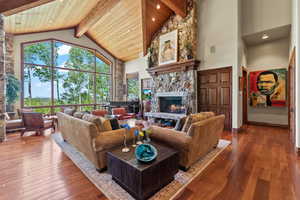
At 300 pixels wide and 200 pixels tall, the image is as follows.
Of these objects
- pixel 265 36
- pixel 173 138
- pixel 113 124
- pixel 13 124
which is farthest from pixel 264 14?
pixel 13 124

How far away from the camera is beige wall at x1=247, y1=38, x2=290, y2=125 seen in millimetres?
5211

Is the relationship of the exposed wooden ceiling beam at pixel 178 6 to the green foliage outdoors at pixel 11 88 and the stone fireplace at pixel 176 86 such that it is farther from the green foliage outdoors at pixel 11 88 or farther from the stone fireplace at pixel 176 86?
the green foliage outdoors at pixel 11 88

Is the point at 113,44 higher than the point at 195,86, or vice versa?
the point at 113,44

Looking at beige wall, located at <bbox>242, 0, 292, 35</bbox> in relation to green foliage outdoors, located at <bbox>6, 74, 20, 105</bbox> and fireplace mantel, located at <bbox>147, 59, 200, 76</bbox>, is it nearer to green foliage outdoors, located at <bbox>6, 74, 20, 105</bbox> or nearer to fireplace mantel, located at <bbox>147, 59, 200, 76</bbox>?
fireplace mantel, located at <bbox>147, 59, 200, 76</bbox>

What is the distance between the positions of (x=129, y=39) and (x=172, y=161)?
23.6ft

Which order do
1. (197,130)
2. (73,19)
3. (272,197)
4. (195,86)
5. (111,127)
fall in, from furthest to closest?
(73,19), (195,86), (111,127), (197,130), (272,197)

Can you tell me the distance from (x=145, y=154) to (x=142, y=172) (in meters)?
0.25

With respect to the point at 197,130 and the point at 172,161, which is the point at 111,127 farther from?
the point at 197,130

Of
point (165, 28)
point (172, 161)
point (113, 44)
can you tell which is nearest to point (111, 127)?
point (172, 161)

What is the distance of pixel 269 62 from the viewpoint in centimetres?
548

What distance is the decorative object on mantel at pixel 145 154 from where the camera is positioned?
1666 mm

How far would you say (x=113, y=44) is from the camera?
824 cm

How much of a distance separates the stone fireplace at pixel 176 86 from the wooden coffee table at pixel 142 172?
3.84m

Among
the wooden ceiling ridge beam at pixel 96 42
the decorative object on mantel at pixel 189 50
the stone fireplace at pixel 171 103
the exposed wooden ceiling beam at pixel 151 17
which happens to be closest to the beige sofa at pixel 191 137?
the stone fireplace at pixel 171 103
